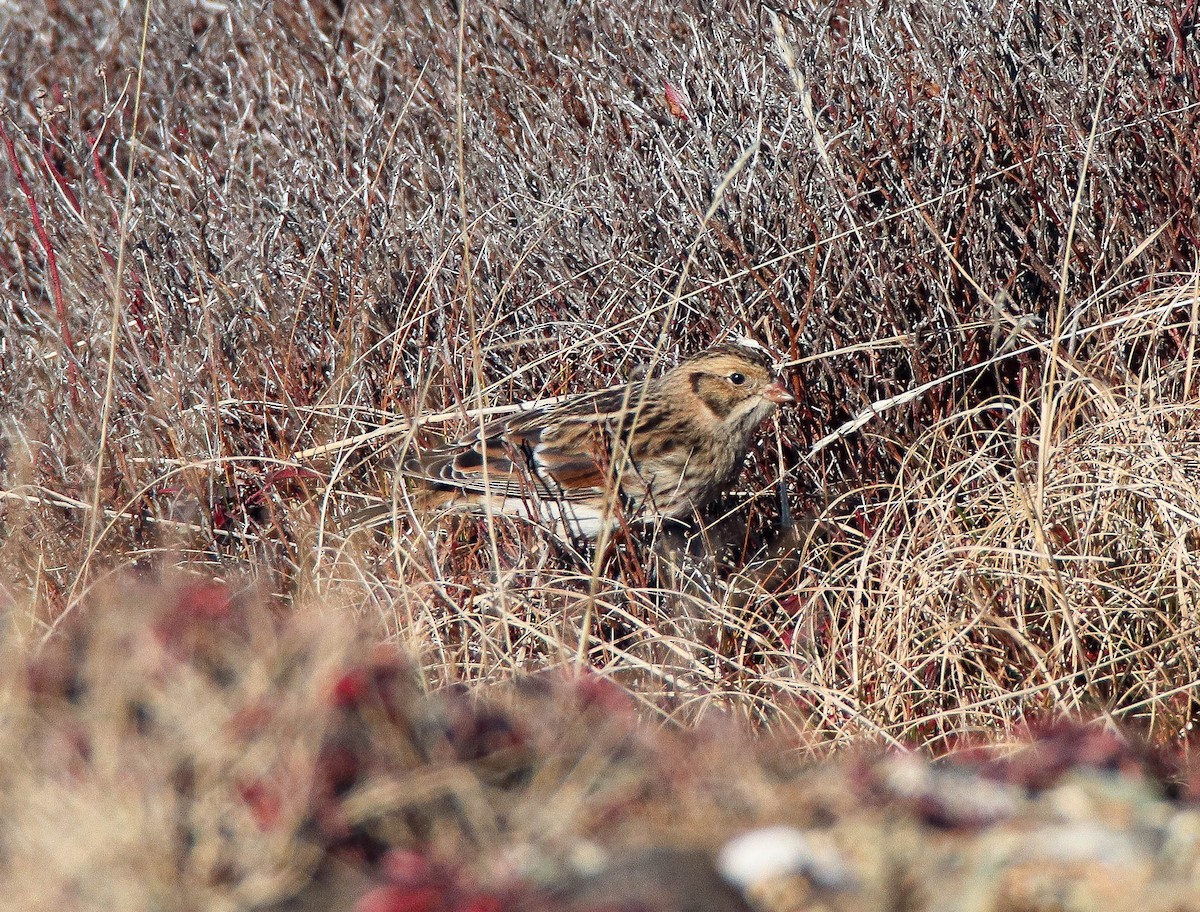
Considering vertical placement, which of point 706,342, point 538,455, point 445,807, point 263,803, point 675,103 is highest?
point 675,103

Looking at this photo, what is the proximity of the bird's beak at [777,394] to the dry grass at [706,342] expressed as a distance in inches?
8.5

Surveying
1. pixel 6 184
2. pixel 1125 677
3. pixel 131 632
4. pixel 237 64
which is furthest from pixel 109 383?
pixel 237 64

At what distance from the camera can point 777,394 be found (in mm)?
4039

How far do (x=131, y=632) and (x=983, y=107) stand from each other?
3.43m

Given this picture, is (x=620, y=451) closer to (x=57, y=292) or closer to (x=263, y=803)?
(x=57, y=292)

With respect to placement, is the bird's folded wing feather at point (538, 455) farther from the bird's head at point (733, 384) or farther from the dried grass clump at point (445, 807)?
the dried grass clump at point (445, 807)

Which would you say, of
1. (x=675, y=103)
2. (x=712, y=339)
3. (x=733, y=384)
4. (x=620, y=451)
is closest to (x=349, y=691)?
(x=620, y=451)

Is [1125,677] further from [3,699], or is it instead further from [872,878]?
[3,699]

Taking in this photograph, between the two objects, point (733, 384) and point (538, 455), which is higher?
point (733, 384)

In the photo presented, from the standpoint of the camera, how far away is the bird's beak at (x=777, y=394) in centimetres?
402

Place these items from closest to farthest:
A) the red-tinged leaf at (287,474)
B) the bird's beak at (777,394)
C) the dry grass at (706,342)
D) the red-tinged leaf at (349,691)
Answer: the red-tinged leaf at (349,691), the dry grass at (706,342), the red-tinged leaf at (287,474), the bird's beak at (777,394)

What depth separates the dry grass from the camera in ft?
11.0

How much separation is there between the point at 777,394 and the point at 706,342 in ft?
2.09

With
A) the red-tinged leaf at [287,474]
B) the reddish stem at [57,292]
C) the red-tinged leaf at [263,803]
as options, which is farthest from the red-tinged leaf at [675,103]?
the red-tinged leaf at [263,803]
